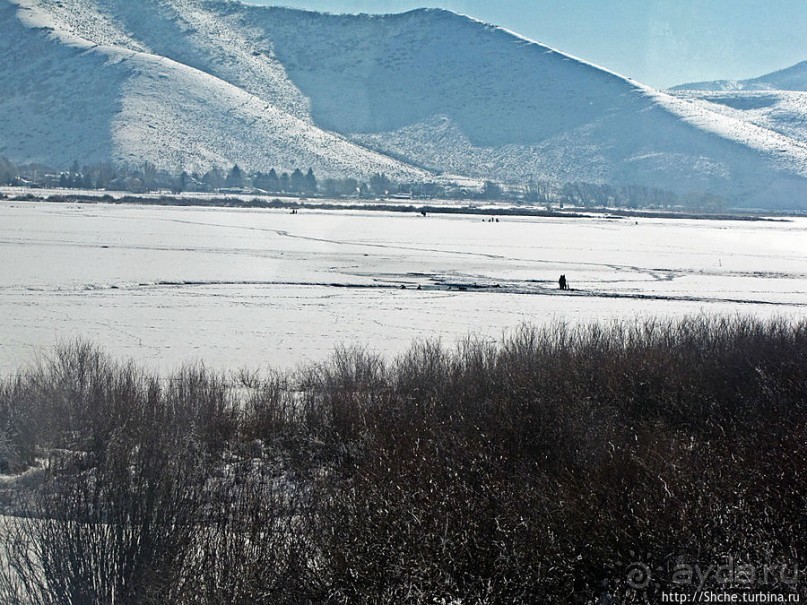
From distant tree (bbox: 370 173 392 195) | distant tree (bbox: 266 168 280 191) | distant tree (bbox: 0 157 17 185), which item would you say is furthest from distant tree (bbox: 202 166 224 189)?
distant tree (bbox: 0 157 17 185)

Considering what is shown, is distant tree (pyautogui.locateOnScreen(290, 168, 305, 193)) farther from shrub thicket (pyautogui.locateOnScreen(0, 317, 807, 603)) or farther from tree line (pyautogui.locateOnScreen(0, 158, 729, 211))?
shrub thicket (pyautogui.locateOnScreen(0, 317, 807, 603))

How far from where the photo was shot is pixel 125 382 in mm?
Result: 11016

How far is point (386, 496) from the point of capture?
6422mm

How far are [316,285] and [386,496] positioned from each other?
69.4 feet

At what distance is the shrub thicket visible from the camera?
5426 mm

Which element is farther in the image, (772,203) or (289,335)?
(772,203)

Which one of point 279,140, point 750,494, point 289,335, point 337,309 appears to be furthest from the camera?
point 279,140

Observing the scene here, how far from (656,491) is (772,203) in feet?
606

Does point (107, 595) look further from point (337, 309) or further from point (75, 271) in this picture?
point (75, 271)

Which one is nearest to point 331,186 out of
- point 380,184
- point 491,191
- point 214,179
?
point 380,184

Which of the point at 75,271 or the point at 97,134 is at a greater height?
the point at 97,134

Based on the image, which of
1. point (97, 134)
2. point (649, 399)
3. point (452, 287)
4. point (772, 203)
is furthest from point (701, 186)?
point (649, 399)

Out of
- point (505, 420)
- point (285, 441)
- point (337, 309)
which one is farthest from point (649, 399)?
point (337, 309)

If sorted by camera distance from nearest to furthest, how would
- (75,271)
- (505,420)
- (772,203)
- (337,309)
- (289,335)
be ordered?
(505,420)
(289,335)
(337,309)
(75,271)
(772,203)
